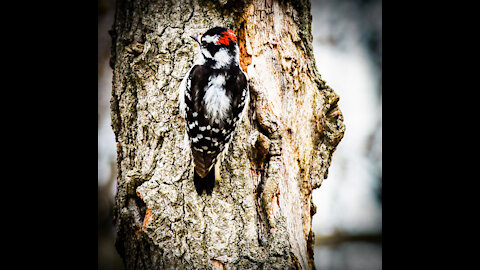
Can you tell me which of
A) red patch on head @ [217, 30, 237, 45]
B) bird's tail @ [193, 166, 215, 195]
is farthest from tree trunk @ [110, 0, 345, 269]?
red patch on head @ [217, 30, 237, 45]

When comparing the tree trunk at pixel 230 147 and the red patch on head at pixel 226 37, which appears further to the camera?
the red patch on head at pixel 226 37

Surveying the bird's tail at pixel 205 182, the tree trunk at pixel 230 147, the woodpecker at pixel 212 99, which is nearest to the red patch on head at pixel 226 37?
the woodpecker at pixel 212 99

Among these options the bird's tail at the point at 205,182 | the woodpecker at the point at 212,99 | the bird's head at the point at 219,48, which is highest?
the bird's head at the point at 219,48

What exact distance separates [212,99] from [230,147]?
329 mm

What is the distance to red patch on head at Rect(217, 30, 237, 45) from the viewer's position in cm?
207

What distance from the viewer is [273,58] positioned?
2.21m

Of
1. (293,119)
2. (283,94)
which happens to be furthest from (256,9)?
(293,119)

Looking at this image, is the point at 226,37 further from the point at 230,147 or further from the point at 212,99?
the point at 230,147

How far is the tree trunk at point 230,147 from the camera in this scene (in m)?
1.87

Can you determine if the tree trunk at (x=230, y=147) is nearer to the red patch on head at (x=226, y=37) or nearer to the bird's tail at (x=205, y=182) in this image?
the bird's tail at (x=205, y=182)

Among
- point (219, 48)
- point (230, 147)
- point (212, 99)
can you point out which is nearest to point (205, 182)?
point (230, 147)

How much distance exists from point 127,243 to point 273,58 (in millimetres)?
1453

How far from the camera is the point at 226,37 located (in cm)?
208

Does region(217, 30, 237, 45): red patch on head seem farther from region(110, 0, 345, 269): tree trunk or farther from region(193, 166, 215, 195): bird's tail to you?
region(193, 166, 215, 195): bird's tail
